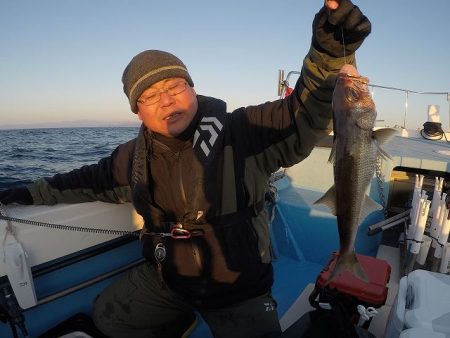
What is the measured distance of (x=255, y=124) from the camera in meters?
2.56

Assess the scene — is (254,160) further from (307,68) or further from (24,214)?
(24,214)

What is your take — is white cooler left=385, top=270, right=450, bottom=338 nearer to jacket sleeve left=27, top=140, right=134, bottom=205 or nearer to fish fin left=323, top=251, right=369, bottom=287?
fish fin left=323, top=251, right=369, bottom=287

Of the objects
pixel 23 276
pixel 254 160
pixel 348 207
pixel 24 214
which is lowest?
pixel 23 276

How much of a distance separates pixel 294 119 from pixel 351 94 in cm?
53

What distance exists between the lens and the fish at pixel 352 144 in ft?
6.14

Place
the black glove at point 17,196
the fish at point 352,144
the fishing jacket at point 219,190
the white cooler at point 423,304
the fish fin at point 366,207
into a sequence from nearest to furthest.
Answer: the white cooler at point 423,304
the fish at point 352,144
the fish fin at point 366,207
the fishing jacket at point 219,190
the black glove at point 17,196

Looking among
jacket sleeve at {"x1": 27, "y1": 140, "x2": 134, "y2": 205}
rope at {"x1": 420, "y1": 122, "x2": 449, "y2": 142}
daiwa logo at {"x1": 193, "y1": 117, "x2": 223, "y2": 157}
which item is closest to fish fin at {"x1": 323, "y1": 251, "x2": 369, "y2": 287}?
daiwa logo at {"x1": 193, "y1": 117, "x2": 223, "y2": 157}

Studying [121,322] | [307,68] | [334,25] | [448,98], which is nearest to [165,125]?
[307,68]

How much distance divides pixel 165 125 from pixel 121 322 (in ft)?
5.75

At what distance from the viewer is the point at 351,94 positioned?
1860 mm

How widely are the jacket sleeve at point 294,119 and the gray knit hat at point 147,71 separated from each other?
0.60 m

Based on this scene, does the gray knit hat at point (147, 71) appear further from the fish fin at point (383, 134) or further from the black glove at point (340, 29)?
the fish fin at point (383, 134)

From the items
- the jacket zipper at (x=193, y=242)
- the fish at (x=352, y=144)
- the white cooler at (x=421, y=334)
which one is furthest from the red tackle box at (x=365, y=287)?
the jacket zipper at (x=193, y=242)

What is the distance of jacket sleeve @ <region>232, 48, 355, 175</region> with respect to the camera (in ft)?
7.02
